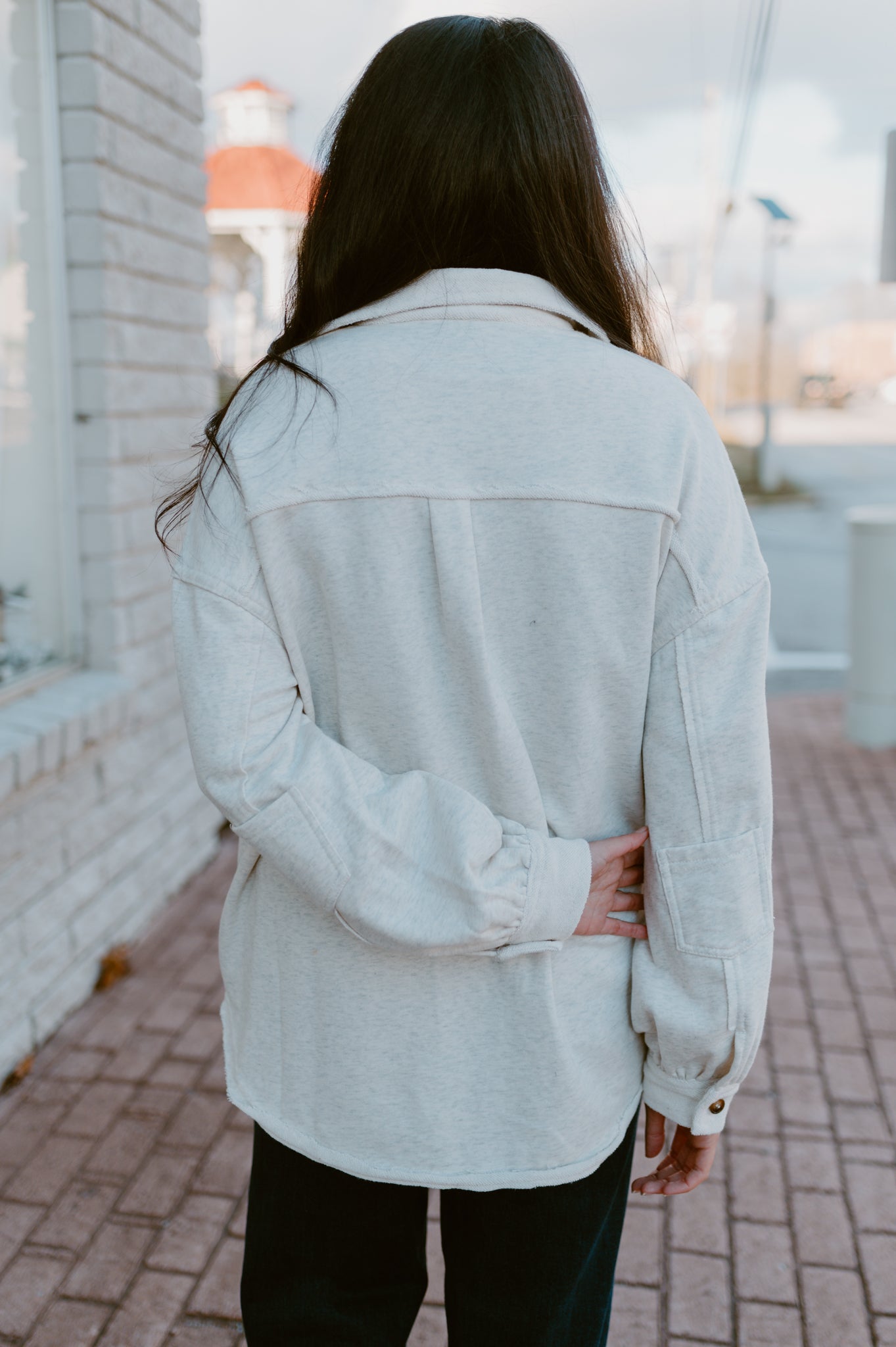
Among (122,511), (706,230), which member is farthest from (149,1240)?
(706,230)

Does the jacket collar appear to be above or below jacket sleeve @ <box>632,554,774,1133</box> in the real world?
above

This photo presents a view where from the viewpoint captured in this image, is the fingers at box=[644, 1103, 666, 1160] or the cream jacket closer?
the cream jacket

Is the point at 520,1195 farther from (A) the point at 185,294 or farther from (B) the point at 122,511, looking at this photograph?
(A) the point at 185,294

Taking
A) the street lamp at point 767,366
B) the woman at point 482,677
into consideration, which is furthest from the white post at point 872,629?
the street lamp at point 767,366

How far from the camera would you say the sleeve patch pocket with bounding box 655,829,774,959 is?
46.0 inches

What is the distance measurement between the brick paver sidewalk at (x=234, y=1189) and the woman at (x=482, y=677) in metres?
1.16

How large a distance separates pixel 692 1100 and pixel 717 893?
0.26 m

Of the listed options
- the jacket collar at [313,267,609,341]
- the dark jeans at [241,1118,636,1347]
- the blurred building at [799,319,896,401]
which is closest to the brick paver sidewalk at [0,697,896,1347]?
the dark jeans at [241,1118,636,1347]

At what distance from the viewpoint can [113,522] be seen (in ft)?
10.9

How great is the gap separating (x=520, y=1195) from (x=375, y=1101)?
0.64 feet

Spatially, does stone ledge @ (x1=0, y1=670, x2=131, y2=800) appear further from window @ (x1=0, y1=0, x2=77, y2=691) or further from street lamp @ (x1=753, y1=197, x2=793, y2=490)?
street lamp @ (x1=753, y1=197, x2=793, y2=490)

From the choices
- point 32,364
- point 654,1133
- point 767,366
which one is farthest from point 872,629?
point 767,366

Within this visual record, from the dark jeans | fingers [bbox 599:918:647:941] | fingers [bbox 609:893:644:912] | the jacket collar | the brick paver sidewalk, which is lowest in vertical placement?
the brick paver sidewalk

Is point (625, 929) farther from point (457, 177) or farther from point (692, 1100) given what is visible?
point (457, 177)
